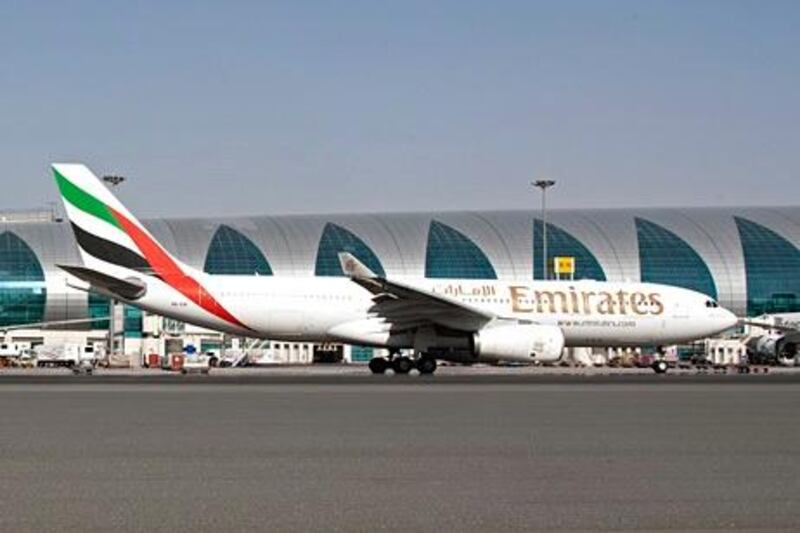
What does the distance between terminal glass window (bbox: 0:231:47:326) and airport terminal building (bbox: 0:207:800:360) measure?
80 mm

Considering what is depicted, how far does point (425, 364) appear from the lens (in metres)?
49.9

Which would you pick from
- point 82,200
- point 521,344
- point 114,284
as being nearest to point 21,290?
point 82,200

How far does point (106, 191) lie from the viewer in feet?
169

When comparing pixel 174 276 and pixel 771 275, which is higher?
pixel 771 275

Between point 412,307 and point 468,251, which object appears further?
point 468,251

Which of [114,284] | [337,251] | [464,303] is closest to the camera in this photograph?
[114,284]

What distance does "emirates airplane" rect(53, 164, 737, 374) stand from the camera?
4897cm

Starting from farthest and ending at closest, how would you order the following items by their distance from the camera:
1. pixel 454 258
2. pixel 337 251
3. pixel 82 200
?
pixel 337 251 → pixel 454 258 → pixel 82 200

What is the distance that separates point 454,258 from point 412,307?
181ft
